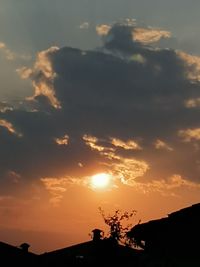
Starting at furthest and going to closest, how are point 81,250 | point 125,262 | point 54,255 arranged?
1. point 81,250
2. point 54,255
3. point 125,262

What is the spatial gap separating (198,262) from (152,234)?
2.43 m

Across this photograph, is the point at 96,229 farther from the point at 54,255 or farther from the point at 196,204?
the point at 196,204

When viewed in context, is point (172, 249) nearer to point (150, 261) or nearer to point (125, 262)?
point (150, 261)

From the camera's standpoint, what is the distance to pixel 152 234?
16.8 meters

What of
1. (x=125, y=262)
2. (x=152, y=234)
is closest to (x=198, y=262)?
(x=152, y=234)

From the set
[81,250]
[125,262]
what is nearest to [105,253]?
[125,262]

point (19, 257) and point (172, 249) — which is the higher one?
point (19, 257)

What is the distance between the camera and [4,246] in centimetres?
3553

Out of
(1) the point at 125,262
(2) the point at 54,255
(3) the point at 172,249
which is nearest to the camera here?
(3) the point at 172,249

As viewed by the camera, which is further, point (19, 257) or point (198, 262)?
point (19, 257)

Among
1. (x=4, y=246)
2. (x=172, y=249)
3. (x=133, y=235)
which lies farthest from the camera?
(x=4, y=246)

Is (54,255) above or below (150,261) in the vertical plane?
above

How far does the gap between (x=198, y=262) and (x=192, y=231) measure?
4.12ft

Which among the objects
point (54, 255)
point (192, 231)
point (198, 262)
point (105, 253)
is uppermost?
point (54, 255)
